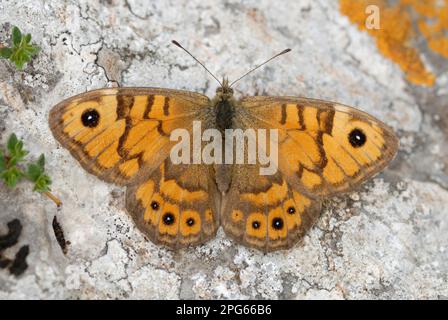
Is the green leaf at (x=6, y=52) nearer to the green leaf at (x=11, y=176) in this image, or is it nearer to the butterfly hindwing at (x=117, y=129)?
the butterfly hindwing at (x=117, y=129)

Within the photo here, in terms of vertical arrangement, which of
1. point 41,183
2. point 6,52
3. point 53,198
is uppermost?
point 6,52

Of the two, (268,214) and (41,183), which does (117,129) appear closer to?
(41,183)

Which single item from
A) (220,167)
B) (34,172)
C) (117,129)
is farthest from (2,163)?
(220,167)

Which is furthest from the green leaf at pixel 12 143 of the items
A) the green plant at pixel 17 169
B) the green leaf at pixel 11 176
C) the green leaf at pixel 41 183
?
the green leaf at pixel 41 183

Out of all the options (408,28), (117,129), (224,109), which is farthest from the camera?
(408,28)

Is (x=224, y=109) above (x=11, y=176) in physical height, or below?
above

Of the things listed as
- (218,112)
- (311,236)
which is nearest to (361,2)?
(218,112)
